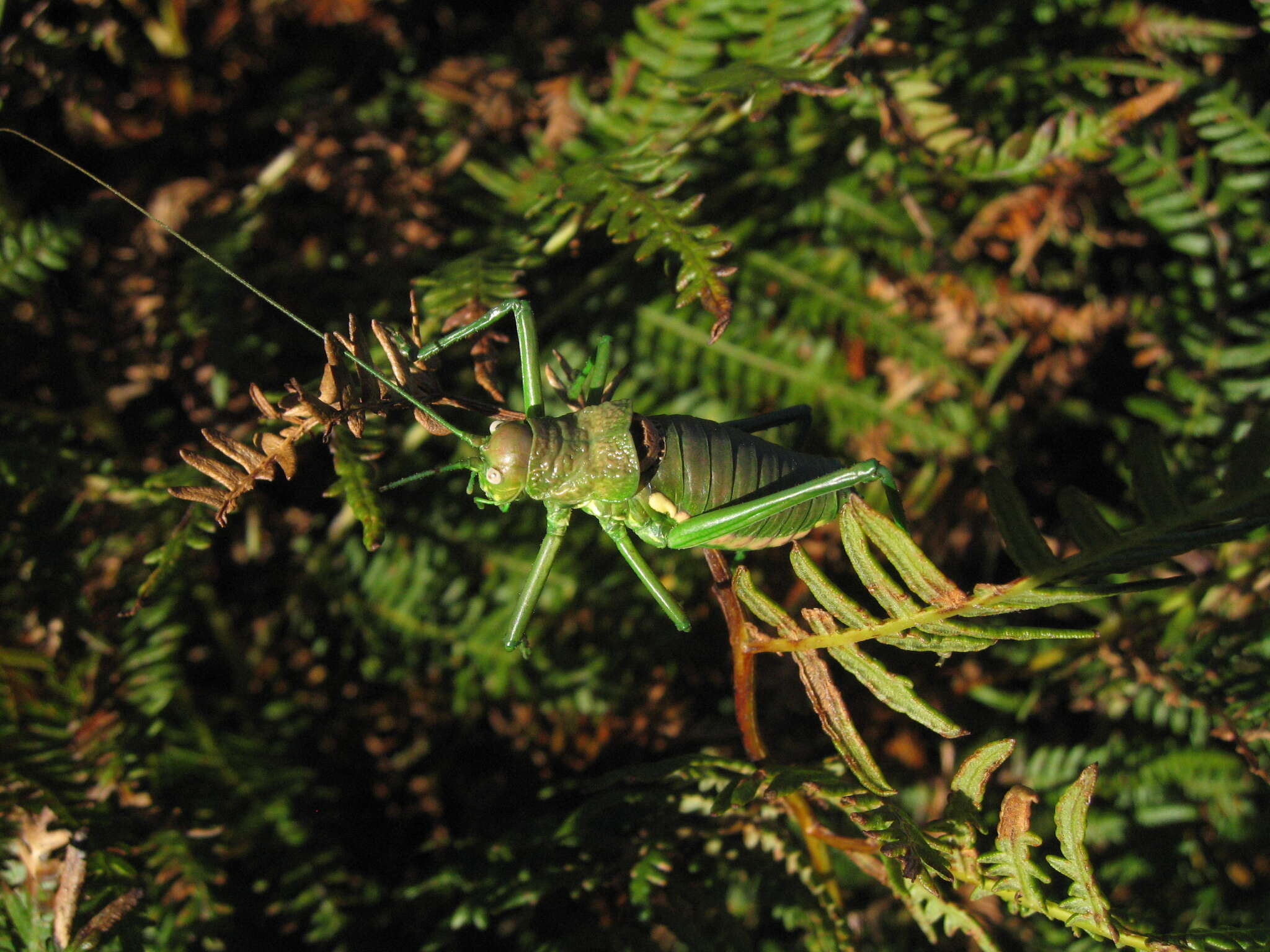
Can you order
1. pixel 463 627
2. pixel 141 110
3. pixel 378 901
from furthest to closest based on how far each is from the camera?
pixel 141 110 < pixel 463 627 < pixel 378 901

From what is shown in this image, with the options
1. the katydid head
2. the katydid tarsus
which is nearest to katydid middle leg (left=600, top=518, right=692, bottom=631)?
the katydid tarsus

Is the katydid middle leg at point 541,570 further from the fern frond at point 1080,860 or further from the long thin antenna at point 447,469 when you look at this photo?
the fern frond at point 1080,860

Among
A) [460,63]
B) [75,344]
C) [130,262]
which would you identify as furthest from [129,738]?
[460,63]

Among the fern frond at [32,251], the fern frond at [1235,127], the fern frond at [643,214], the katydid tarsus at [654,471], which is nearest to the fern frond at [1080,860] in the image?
the katydid tarsus at [654,471]

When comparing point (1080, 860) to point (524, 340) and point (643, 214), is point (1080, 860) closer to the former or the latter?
point (524, 340)

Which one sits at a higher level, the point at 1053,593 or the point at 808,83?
the point at 808,83

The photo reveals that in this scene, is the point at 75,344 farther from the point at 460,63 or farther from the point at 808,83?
the point at 808,83

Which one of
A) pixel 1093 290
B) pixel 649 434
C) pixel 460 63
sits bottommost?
pixel 1093 290
